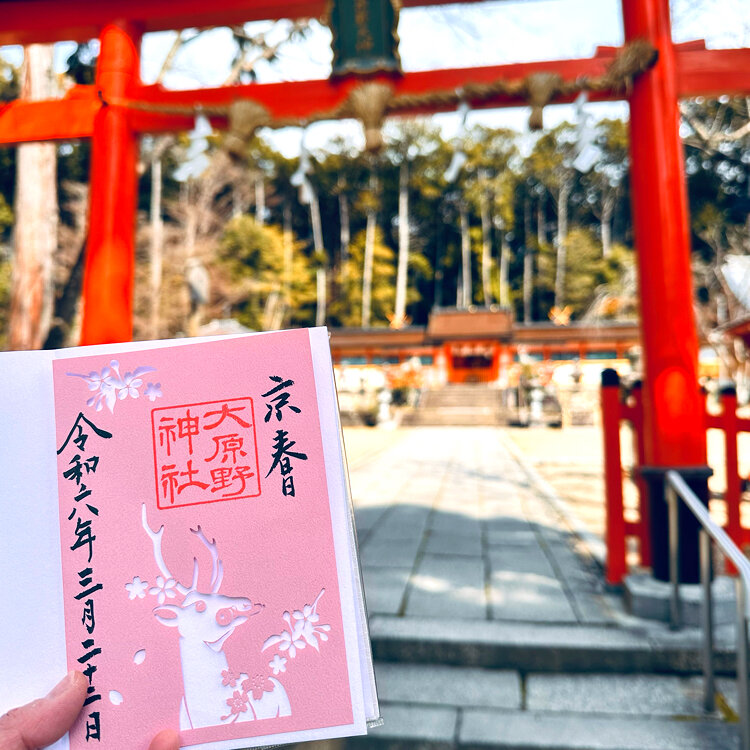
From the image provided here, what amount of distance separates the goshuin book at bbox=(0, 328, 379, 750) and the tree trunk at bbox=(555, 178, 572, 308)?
3244cm

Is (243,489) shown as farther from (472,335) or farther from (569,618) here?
(472,335)

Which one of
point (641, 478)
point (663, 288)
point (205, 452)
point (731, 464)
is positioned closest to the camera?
point (205, 452)

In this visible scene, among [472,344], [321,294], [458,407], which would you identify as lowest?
[458,407]

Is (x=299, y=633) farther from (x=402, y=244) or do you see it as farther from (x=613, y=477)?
(x=402, y=244)

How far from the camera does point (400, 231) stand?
→ 30.8 meters

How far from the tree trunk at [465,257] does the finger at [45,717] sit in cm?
3207

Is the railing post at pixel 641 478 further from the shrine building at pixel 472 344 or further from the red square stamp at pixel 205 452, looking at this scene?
the shrine building at pixel 472 344

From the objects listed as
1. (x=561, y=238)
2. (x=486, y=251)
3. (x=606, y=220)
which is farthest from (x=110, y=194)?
(x=606, y=220)

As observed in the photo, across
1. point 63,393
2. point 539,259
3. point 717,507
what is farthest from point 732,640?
point 539,259

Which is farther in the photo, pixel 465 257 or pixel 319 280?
pixel 465 257

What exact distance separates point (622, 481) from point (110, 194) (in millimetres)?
3160

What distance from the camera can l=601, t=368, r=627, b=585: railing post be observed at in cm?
287

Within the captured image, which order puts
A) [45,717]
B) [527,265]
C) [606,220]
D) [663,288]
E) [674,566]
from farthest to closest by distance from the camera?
[527,265], [606,220], [663,288], [674,566], [45,717]

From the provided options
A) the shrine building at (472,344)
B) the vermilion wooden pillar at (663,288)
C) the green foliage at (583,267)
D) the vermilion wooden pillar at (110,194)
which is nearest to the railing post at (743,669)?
the vermilion wooden pillar at (663,288)
